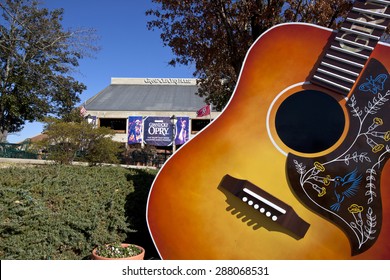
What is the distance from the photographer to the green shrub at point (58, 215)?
304 centimetres

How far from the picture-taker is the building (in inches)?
1177

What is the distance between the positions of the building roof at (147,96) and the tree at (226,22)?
24.1 meters

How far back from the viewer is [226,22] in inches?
268

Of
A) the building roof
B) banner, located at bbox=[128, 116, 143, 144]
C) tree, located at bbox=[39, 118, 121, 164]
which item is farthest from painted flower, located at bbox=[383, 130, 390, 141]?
the building roof

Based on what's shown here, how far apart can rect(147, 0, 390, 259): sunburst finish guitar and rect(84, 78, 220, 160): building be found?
22.6 meters

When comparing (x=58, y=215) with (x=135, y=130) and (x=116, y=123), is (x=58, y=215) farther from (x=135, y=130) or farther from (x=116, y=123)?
(x=116, y=123)

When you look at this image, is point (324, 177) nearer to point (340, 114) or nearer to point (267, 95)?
point (340, 114)

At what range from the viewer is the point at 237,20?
7.16 meters

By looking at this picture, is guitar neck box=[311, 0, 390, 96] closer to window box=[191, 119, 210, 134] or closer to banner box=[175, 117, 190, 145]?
banner box=[175, 117, 190, 145]

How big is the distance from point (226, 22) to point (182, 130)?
23.5 metres

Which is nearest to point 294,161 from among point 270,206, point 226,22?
point 270,206

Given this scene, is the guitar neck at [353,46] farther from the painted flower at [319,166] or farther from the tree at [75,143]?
the tree at [75,143]

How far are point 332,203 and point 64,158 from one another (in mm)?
8036

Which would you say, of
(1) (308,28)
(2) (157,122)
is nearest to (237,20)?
(1) (308,28)
